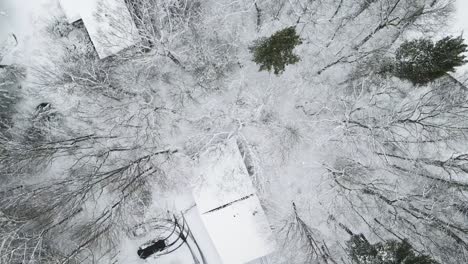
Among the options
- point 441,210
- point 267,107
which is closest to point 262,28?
point 267,107

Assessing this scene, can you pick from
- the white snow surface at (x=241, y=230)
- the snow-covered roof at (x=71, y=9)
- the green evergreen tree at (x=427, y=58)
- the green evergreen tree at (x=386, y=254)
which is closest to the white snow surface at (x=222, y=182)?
the white snow surface at (x=241, y=230)

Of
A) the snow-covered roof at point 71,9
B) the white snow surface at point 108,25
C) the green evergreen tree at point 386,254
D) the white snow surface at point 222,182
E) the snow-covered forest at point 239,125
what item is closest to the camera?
the green evergreen tree at point 386,254

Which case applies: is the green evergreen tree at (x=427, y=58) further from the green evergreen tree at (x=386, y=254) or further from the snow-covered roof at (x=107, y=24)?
the snow-covered roof at (x=107, y=24)

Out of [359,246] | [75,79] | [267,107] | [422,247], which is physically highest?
[75,79]

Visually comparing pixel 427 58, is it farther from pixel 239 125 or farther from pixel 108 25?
pixel 108 25

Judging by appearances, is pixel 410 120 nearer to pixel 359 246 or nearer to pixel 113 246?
pixel 359 246

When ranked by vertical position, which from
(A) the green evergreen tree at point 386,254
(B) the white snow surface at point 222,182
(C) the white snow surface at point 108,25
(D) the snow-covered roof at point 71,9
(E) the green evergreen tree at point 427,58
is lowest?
(A) the green evergreen tree at point 386,254
